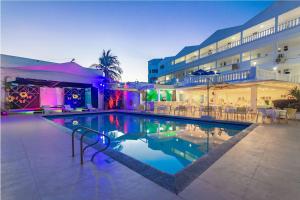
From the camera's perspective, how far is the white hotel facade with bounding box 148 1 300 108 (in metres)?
12.6

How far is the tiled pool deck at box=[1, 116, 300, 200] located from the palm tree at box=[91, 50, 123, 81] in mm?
19583

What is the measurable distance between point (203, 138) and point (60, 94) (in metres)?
17.9

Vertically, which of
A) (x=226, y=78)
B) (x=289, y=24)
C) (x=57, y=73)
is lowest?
(x=226, y=78)

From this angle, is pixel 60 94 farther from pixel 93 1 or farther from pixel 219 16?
pixel 219 16

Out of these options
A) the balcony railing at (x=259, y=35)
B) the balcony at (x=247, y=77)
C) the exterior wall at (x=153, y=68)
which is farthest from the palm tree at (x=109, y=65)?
the exterior wall at (x=153, y=68)

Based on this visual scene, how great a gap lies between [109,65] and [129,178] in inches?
858

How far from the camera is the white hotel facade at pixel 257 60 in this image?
41.3 ft

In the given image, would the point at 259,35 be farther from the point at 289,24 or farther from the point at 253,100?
the point at 253,100

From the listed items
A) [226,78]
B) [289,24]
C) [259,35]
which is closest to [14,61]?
[226,78]

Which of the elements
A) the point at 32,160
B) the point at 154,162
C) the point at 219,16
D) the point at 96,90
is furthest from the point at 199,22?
the point at 32,160

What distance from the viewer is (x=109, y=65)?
2286 cm

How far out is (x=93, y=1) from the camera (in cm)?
1320

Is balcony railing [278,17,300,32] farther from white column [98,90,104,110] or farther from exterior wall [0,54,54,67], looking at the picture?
exterior wall [0,54,54,67]

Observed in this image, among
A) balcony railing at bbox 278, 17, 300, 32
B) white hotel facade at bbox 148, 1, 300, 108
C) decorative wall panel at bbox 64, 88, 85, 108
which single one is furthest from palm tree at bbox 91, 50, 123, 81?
balcony railing at bbox 278, 17, 300, 32
